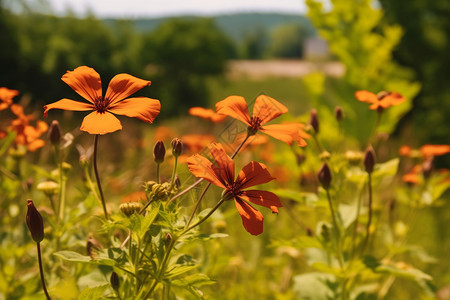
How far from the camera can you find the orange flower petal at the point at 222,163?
34.4 inches

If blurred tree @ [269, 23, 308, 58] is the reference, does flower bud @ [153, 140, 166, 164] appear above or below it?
above

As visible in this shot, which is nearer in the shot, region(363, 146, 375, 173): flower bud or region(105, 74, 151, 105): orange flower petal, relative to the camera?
region(105, 74, 151, 105): orange flower petal

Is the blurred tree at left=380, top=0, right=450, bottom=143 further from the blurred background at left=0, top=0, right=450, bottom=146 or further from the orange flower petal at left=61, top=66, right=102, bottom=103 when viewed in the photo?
the orange flower petal at left=61, top=66, right=102, bottom=103

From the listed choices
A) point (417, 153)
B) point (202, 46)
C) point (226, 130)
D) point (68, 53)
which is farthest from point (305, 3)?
point (202, 46)

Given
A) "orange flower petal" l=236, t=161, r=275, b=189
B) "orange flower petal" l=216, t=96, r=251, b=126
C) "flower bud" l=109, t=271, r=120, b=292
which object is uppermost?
"orange flower petal" l=216, t=96, r=251, b=126

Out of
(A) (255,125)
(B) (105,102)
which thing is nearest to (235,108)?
(A) (255,125)

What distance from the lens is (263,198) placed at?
0.88 meters

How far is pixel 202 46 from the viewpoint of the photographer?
1602 cm

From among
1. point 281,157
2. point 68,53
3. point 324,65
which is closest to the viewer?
point 281,157

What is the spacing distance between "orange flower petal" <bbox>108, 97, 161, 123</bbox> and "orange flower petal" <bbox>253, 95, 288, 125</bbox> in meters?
0.25

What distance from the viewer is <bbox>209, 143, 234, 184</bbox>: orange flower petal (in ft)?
2.87

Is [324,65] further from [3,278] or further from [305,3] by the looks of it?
[3,278]

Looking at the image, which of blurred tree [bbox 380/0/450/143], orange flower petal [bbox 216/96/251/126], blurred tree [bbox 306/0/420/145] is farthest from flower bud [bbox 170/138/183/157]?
blurred tree [bbox 380/0/450/143]

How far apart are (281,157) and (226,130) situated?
1984 millimetres
